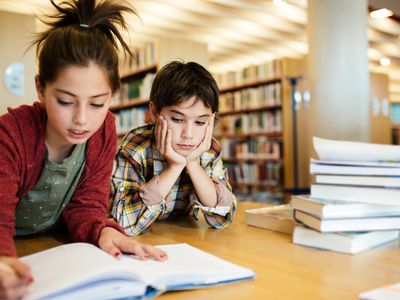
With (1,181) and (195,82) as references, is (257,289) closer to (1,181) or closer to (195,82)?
(1,181)

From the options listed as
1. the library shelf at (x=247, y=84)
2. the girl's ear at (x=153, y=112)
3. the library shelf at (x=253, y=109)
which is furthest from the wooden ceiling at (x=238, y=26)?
the girl's ear at (x=153, y=112)

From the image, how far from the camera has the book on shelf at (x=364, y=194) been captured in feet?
2.72

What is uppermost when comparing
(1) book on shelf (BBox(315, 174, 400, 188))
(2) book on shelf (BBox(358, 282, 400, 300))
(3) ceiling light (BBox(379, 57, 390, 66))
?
(3) ceiling light (BBox(379, 57, 390, 66))

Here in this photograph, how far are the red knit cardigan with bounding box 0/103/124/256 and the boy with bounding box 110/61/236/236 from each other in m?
0.09

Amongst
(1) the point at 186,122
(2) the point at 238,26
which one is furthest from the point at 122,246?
(2) the point at 238,26

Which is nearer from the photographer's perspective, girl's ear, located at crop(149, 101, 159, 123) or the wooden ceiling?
girl's ear, located at crop(149, 101, 159, 123)

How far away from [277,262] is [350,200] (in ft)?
0.71

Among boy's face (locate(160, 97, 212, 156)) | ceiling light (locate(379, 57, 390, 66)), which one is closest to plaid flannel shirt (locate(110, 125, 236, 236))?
boy's face (locate(160, 97, 212, 156))

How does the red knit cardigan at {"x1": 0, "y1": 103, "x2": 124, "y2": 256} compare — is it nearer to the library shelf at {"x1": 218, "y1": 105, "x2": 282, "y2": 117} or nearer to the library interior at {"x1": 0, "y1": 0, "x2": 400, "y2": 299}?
the library interior at {"x1": 0, "y1": 0, "x2": 400, "y2": 299}

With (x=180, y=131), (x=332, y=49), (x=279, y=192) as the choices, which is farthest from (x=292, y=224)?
(x=279, y=192)

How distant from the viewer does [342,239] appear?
2.63 ft

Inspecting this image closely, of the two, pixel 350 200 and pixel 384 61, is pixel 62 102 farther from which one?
pixel 384 61

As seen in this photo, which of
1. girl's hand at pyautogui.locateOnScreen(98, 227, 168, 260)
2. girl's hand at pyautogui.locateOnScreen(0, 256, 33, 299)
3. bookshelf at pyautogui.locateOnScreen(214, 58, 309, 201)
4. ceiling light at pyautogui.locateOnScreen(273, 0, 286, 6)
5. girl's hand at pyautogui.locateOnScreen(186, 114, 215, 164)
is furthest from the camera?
bookshelf at pyautogui.locateOnScreen(214, 58, 309, 201)

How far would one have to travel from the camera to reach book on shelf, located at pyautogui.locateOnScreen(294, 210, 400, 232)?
802 millimetres
